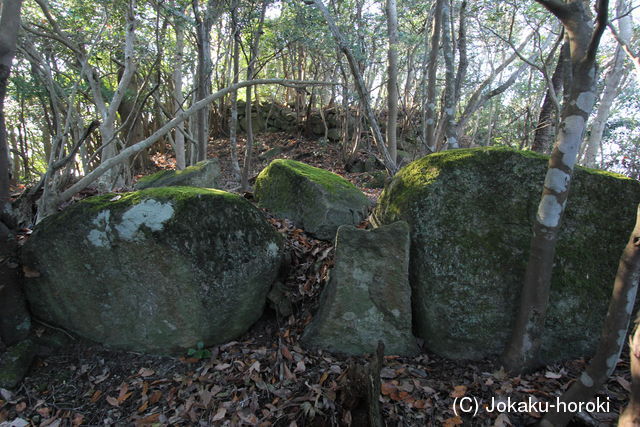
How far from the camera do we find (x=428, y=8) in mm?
10672

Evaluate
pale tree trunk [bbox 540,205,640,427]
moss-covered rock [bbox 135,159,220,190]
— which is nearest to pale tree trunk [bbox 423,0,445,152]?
moss-covered rock [bbox 135,159,220,190]

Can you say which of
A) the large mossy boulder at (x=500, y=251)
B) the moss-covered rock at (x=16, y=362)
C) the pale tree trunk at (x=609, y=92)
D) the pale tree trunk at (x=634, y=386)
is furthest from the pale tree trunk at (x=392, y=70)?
the moss-covered rock at (x=16, y=362)

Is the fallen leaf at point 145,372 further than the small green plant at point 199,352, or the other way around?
the small green plant at point 199,352

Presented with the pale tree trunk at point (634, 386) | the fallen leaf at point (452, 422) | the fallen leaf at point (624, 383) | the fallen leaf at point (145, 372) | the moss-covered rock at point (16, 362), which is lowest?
the fallen leaf at point (145, 372)

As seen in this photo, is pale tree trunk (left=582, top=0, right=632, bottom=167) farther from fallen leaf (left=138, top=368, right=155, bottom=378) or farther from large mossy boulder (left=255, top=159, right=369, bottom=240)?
fallen leaf (left=138, top=368, right=155, bottom=378)

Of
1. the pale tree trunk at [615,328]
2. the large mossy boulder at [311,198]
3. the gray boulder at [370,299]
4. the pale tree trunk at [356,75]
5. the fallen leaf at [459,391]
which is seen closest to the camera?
the pale tree trunk at [615,328]

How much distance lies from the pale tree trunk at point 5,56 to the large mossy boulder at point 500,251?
3.95 m

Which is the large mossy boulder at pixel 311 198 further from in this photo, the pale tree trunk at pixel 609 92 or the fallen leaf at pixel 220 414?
the pale tree trunk at pixel 609 92

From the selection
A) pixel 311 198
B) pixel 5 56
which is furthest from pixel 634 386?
pixel 5 56

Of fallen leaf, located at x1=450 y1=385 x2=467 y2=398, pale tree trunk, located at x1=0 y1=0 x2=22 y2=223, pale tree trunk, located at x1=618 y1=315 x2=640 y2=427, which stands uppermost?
pale tree trunk, located at x1=0 y1=0 x2=22 y2=223

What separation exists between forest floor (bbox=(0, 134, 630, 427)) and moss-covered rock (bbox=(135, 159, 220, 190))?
10.7 feet

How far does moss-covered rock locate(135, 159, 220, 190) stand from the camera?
20.3 ft

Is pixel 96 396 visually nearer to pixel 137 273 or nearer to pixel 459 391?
pixel 137 273

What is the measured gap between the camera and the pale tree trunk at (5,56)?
121 inches
